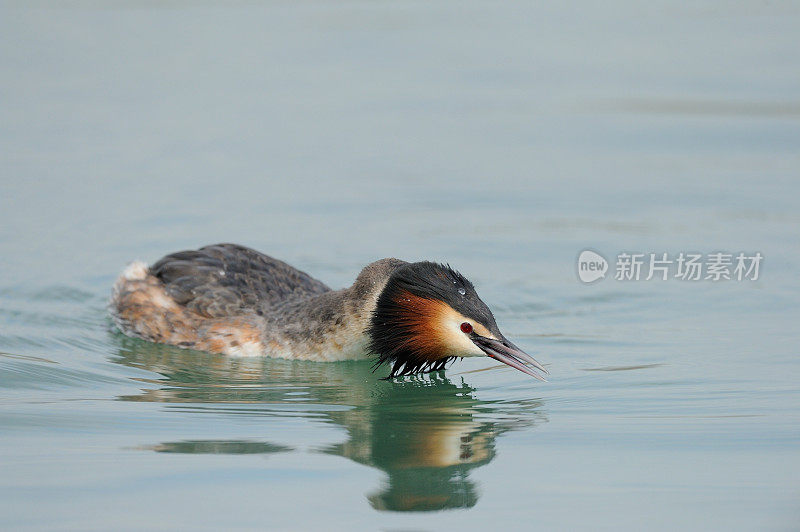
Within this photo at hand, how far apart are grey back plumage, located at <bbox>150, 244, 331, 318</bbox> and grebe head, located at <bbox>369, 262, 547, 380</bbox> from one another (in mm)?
1636

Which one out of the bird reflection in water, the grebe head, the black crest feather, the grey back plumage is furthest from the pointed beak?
the grey back plumage

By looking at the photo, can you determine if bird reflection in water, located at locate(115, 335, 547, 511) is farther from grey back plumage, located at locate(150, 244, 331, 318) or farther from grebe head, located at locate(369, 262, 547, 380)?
grey back plumage, located at locate(150, 244, 331, 318)

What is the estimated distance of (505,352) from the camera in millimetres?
9477

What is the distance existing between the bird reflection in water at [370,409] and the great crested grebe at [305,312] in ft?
0.55

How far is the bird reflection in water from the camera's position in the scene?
8102 millimetres

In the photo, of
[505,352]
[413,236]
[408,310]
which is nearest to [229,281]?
[408,310]

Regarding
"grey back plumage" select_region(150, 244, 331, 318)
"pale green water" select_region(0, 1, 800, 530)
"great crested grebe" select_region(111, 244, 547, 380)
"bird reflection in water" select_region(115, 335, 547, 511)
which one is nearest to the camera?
"pale green water" select_region(0, 1, 800, 530)

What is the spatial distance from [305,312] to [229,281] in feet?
3.01

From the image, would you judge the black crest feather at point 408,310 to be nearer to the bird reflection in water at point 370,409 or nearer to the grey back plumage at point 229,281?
the bird reflection in water at point 370,409

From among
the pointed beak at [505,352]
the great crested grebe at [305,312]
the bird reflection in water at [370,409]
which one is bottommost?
the bird reflection in water at [370,409]

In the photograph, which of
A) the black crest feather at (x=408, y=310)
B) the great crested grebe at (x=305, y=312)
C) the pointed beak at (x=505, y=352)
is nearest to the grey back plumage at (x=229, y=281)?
the great crested grebe at (x=305, y=312)

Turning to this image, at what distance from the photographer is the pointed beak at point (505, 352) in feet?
31.0

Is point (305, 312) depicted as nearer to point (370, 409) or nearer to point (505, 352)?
point (370, 409)

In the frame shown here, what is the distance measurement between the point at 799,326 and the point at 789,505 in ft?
12.7
